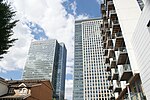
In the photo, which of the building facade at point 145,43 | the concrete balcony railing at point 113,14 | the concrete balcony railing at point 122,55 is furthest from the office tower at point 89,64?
the building facade at point 145,43

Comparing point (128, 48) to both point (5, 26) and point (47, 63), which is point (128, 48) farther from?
point (47, 63)

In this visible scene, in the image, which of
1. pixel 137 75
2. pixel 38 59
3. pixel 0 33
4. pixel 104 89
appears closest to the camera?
pixel 0 33

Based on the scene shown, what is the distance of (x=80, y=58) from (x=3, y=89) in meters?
119

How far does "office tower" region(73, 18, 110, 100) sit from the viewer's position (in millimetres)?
122669

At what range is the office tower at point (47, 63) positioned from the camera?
133 meters

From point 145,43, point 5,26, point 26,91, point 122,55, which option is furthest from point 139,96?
point 26,91

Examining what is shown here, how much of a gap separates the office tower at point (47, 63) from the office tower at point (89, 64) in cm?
1636

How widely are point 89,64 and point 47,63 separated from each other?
37.1 m

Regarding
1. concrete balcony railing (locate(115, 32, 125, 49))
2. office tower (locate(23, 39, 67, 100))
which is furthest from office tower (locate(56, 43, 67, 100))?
concrete balcony railing (locate(115, 32, 125, 49))

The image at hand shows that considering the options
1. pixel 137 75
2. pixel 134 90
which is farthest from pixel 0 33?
pixel 134 90

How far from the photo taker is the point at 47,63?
137375 millimetres

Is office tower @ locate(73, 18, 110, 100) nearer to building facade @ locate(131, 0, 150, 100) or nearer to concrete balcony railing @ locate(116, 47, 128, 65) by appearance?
concrete balcony railing @ locate(116, 47, 128, 65)

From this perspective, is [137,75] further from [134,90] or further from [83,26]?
[83,26]

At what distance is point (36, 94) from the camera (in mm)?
31000
